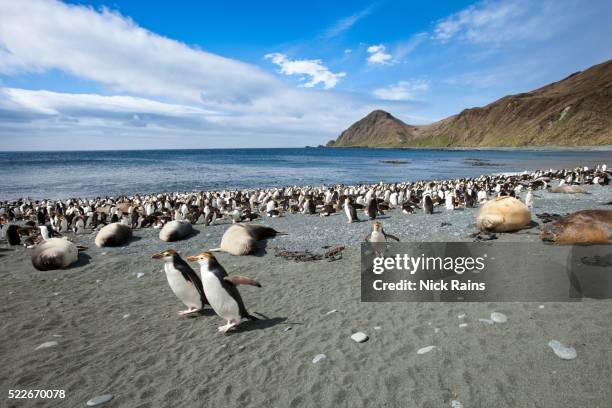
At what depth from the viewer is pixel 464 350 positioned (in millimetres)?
4305

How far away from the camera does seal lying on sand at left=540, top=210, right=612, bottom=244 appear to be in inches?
269

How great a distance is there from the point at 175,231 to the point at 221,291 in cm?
765

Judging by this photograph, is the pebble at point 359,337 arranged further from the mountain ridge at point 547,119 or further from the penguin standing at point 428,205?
the mountain ridge at point 547,119

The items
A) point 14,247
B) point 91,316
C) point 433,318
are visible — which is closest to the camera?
point 433,318

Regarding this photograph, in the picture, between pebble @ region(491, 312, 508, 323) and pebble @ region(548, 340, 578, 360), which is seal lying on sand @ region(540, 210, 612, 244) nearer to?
pebble @ region(491, 312, 508, 323)

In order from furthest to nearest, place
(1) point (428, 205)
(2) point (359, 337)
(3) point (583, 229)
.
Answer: (1) point (428, 205)
(3) point (583, 229)
(2) point (359, 337)

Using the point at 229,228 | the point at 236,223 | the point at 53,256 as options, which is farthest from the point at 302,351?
the point at 236,223

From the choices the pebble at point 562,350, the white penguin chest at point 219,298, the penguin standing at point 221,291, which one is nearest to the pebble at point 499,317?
the pebble at point 562,350

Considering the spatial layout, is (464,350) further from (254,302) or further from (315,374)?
(254,302)

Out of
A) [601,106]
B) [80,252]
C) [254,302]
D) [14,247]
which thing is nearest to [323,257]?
[254,302]

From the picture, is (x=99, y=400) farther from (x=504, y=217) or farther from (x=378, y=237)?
(x=504, y=217)

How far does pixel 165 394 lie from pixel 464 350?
3847 mm

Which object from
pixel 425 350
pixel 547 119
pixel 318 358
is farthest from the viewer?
pixel 547 119

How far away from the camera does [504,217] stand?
9.24 metres
